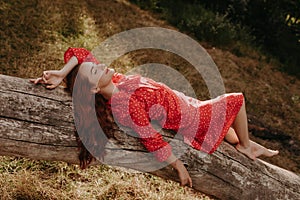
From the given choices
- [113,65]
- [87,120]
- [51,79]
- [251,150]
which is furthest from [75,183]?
[113,65]

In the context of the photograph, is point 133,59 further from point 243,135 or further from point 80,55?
point 80,55

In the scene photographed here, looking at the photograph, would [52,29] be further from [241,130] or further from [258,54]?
[258,54]

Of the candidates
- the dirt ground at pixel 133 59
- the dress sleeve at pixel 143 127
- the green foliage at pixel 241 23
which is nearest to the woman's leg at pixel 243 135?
the dress sleeve at pixel 143 127

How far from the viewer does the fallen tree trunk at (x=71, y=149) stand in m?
2.12

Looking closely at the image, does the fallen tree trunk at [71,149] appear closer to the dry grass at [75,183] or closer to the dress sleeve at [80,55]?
the dress sleeve at [80,55]

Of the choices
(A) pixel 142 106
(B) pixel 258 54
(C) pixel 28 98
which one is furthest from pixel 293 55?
(C) pixel 28 98

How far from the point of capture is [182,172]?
94.7 inches

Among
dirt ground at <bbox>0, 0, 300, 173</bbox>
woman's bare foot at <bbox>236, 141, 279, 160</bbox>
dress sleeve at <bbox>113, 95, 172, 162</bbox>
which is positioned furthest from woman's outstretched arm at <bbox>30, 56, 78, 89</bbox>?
dirt ground at <bbox>0, 0, 300, 173</bbox>

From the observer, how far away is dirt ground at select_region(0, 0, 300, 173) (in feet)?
14.7

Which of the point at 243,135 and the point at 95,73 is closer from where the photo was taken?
the point at 95,73

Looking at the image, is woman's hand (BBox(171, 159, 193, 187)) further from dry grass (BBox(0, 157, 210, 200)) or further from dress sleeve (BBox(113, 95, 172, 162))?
dry grass (BBox(0, 157, 210, 200))

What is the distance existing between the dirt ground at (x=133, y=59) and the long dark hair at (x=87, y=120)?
6.66ft

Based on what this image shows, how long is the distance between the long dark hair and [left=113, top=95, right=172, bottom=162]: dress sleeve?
9cm

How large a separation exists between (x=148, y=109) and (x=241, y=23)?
5.74 m
